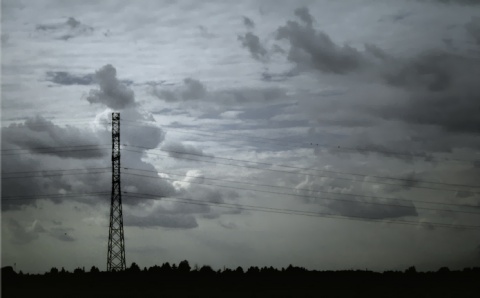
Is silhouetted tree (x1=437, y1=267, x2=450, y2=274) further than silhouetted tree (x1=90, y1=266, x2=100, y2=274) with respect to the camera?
Yes

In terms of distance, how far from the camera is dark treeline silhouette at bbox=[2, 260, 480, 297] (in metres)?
77.9

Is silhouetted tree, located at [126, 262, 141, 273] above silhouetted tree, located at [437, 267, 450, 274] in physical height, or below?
above

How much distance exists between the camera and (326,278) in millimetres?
100375

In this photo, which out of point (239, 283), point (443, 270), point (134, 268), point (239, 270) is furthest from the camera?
point (443, 270)

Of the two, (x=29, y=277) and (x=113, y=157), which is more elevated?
(x=113, y=157)

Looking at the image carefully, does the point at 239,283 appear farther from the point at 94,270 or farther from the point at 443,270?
the point at 443,270

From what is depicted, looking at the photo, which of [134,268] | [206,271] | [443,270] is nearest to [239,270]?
[206,271]

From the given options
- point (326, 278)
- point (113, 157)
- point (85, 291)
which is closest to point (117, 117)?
point (113, 157)

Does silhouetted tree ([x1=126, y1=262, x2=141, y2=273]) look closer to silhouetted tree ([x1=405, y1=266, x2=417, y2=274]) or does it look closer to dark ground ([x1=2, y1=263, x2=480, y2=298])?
dark ground ([x1=2, y1=263, x2=480, y2=298])

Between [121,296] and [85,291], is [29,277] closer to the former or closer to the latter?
[85,291]

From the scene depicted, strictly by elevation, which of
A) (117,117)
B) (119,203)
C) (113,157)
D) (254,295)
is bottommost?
(254,295)

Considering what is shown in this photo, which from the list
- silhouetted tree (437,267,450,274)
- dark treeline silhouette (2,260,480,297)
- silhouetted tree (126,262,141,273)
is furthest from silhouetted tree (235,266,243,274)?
silhouetted tree (437,267,450,274)

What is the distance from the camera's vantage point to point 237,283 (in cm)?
9319

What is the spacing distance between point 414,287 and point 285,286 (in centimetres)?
1999
